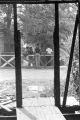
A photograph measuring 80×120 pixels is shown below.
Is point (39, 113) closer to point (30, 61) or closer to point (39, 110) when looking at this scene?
point (39, 110)

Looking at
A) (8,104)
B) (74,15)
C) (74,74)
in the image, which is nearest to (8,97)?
(8,104)

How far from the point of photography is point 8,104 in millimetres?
4977

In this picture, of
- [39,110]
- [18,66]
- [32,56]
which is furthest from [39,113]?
[32,56]

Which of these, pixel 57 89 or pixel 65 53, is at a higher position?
pixel 65 53

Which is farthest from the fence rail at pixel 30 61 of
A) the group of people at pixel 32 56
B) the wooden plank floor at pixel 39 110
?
the wooden plank floor at pixel 39 110

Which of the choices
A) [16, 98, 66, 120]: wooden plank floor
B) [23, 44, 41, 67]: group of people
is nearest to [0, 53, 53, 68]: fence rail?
[23, 44, 41, 67]: group of people

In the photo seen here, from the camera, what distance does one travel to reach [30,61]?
16.3 feet

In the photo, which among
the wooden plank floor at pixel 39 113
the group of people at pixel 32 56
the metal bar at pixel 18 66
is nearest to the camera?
the wooden plank floor at pixel 39 113

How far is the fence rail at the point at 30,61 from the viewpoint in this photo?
4.87 metres

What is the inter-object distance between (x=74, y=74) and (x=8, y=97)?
1.27 m

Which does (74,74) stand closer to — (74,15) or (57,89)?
(57,89)

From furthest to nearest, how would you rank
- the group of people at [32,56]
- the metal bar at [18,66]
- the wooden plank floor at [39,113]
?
the group of people at [32,56], the metal bar at [18,66], the wooden plank floor at [39,113]

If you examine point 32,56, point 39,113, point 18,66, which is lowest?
point 39,113

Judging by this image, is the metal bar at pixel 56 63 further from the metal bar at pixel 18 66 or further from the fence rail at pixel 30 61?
the metal bar at pixel 18 66
